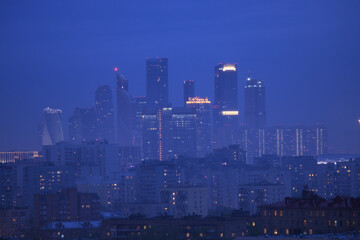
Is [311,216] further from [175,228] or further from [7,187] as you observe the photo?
[7,187]

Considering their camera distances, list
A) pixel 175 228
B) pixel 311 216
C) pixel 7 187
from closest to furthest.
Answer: pixel 311 216 < pixel 175 228 < pixel 7 187

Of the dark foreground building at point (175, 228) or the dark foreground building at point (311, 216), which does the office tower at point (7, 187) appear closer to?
the dark foreground building at point (175, 228)

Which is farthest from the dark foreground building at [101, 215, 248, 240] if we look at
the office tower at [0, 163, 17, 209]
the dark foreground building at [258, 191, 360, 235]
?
the office tower at [0, 163, 17, 209]

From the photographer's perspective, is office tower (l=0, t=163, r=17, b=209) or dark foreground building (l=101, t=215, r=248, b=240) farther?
office tower (l=0, t=163, r=17, b=209)

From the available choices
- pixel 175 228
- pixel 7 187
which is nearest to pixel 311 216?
pixel 175 228

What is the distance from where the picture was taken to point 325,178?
430 feet

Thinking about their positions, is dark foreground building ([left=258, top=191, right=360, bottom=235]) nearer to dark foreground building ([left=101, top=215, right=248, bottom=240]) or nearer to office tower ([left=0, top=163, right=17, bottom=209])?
dark foreground building ([left=101, top=215, right=248, bottom=240])

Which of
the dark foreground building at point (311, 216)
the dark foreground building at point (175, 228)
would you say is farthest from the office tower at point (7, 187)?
the dark foreground building at point (311, 216)

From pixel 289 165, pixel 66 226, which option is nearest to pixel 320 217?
pixel 66 226

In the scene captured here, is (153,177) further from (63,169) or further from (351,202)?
(351,202)

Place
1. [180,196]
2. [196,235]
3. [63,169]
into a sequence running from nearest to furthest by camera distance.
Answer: [196,235], [180,196], [63,169]

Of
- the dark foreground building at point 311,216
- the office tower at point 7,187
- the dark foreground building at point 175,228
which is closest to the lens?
the dark foreground building at point 311,216

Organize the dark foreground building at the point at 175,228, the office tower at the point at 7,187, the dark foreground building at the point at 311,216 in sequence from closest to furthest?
the dark foreground building at the point at 311,216 < the dark foreground building at the point at 175,228 < the office tower at the point at 7,187

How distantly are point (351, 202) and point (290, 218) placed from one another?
13.1 ft
